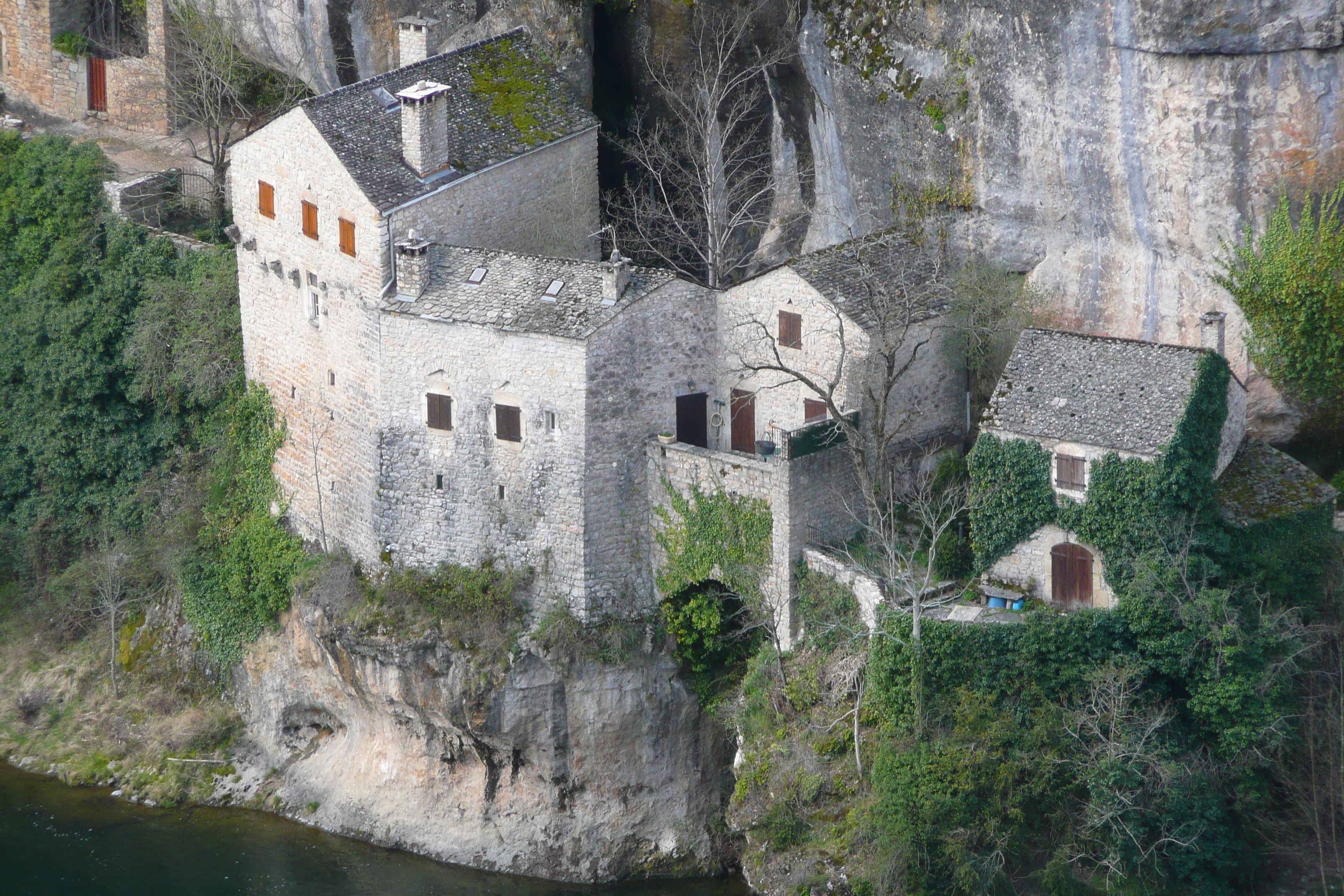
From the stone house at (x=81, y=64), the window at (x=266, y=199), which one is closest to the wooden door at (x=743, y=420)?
the window at (x=266, y=199)

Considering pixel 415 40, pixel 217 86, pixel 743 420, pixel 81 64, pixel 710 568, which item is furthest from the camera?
pixel 81 64

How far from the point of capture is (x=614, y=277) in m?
42.4

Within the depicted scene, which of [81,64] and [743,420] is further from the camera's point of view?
[81,64]

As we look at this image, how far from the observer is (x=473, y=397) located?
43750 mm

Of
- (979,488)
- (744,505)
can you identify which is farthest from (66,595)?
(979,488)

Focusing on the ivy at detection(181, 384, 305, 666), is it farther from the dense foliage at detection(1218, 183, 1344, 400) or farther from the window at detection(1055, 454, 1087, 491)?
the dense foliage at detection(1218, 183, 1344, 400)

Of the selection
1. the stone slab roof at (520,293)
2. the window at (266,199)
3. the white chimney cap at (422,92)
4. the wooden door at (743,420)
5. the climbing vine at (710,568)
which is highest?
the white chimney cap at (422,92)

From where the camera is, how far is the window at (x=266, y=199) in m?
46.3

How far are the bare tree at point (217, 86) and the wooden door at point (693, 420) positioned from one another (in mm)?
14449

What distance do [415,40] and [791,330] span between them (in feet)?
36.6

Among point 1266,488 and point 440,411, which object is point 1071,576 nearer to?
point 1266,488

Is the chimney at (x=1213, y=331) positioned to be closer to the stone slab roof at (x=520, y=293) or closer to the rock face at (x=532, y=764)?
the stone slab roof at (x=520, y=293)

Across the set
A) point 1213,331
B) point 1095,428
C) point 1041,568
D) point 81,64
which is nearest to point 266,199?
point 81,64

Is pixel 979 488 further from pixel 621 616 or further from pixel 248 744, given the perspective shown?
pixel 248 744
